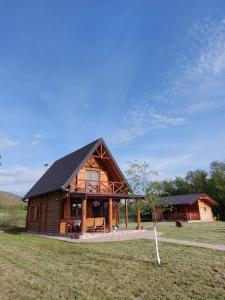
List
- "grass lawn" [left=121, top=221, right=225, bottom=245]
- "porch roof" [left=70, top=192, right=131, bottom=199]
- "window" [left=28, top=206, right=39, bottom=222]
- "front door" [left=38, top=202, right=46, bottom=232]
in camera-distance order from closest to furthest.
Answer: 1. "grass lawn" [left=121, top=221, right=225, bottom=245]
2. "porch roof" [left=70, top=192, right=131, bottom=199]
3. "front door" [left=38, top=202, right=46, bottom=232]
4. "window" [left=28, top=206, right=39, bottom=222]

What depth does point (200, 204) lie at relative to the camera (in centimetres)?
3816

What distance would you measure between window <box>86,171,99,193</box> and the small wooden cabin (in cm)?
1819

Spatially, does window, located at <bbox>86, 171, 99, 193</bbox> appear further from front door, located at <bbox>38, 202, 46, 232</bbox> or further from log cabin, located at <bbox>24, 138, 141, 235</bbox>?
front door, located at <bbox>38, 202, 46, 232</bbox>

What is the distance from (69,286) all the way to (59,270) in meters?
1.43

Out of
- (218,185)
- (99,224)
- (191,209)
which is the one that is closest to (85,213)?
(99,224)

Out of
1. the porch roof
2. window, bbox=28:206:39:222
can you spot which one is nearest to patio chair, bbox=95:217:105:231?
the porch roof

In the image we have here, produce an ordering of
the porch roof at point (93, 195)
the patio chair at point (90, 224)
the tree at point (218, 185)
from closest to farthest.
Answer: the porch roof at point (93, 195) → the patio chair at point (90, 224) → the tree at point (218, 185)

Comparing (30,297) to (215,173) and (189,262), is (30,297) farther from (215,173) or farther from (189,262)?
(215,173)

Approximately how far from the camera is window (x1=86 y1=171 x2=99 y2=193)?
63.4 feet

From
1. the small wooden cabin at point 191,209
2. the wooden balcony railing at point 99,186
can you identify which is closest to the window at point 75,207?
the wooden balcony railing at point 99,186

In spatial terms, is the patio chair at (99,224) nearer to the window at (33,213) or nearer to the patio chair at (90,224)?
the patio chair at (90,224)

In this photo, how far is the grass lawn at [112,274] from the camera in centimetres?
555

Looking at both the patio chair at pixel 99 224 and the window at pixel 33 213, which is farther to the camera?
the window at pixel 33 213

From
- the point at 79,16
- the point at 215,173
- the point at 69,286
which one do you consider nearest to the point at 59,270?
the point at 69,286
